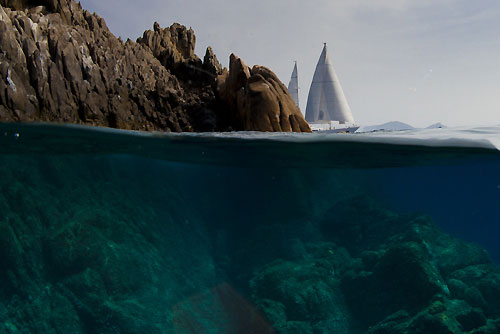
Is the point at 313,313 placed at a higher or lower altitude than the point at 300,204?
lower

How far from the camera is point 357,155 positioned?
1598 cm

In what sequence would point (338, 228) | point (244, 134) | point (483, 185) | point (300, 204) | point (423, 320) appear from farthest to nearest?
point (483, 185)
point (300, 204)
point (338, 228)
point (244, 134)
point (423, 320)

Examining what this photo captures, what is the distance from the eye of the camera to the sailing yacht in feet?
169

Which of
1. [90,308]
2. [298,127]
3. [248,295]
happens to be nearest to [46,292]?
[90,308]

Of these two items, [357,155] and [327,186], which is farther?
[327,186]

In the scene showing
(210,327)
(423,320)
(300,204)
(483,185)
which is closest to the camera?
(423,320)

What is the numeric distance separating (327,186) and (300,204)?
429 cm

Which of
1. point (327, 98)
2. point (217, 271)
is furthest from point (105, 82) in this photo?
point (327, 98)

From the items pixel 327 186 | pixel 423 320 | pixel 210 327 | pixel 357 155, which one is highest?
pixel 357 155

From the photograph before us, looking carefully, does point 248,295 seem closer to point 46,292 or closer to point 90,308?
point 90,308

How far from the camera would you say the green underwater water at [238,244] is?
11.7m

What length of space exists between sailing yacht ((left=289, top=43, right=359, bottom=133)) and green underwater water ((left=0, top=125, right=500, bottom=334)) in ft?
98.3

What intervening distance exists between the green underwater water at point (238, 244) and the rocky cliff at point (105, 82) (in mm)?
944

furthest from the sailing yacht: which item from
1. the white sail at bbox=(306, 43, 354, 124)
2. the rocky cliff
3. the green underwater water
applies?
the rocky cliff
